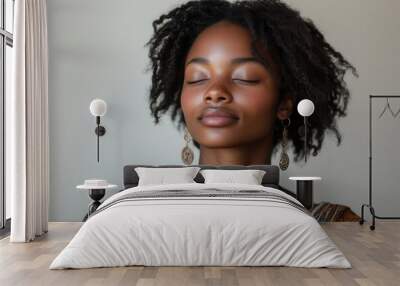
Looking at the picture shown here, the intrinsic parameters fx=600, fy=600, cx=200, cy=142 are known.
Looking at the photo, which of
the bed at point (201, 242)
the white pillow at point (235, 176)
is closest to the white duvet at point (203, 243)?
the bed at point (201, 242)

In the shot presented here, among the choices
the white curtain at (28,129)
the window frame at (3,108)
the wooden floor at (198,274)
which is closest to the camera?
the wooden floor at (198,274)

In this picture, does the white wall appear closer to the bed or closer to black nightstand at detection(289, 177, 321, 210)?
black nightstand at detection(289, 177, 321, 210)

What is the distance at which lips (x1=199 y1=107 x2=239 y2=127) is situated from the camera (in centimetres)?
731

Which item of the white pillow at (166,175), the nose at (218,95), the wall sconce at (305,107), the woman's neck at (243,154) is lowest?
the white pillow at (166,175)

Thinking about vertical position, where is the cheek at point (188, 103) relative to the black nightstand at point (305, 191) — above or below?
above

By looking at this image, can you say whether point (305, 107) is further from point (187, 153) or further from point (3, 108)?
point (3, 108)

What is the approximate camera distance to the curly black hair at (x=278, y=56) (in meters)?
7.40

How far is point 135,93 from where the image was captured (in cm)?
768

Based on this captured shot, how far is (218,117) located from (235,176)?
84 centimetres

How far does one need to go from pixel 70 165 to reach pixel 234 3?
2.92 meters

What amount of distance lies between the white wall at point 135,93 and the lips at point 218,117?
0.45 meters

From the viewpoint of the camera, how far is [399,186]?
7.64 meters

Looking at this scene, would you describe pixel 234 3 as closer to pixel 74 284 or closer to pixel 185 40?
pixel 185 40

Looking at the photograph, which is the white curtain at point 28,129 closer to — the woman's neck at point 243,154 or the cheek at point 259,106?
the woman's neck at point 243,154
